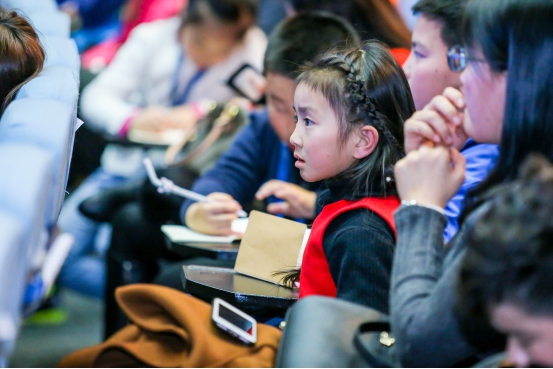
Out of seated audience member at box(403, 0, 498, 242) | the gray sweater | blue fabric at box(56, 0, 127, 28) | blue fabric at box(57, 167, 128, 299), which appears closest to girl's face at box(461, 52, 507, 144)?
the gray sweater

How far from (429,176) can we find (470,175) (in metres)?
0.41

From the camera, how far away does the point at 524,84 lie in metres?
0.96

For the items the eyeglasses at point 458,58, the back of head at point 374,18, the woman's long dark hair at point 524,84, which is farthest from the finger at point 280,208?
the woman's long dark hair at point 524,84

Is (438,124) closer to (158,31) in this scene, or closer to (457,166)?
(457,166)

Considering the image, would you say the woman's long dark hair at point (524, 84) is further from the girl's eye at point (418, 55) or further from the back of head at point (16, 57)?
the back of head at point (16, 57)

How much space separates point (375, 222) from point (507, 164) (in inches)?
12.1

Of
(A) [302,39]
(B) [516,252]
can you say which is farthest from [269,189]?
(B) [516,252]

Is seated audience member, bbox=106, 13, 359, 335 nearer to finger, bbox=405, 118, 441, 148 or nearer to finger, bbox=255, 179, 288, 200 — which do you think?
finger, bbox=255, 179, 288, 200

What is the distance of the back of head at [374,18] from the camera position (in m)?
2.24

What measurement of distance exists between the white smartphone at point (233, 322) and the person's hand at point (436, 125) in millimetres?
395

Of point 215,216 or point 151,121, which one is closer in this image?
point 215,216

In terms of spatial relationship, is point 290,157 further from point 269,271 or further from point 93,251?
point 93,251

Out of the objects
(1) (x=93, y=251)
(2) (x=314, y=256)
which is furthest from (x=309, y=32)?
(1) (x=93, y=251)

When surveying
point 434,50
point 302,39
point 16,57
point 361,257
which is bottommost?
point 361,257
